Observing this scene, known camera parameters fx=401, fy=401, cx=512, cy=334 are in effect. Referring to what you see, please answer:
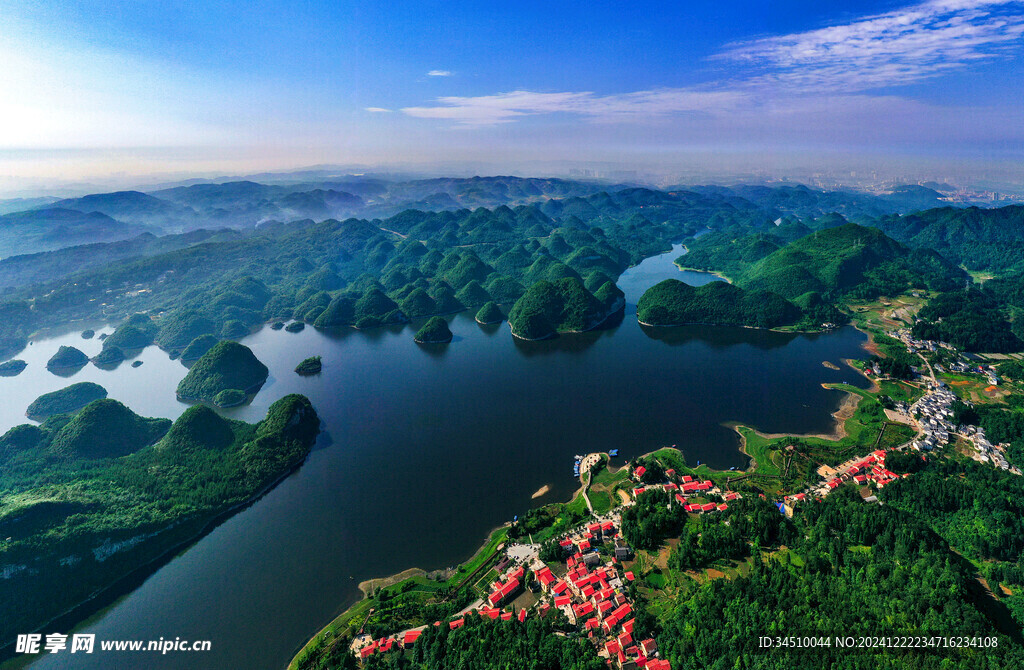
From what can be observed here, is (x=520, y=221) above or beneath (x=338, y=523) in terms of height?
above

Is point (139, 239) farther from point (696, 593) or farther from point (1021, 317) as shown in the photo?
point (1021, 317)

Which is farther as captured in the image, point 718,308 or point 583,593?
point 718,308

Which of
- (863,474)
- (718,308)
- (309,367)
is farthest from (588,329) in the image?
(309,367)

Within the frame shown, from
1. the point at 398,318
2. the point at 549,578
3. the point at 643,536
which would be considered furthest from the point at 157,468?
the point at 398,318

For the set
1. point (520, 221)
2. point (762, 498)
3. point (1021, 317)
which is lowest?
point (762, 498)

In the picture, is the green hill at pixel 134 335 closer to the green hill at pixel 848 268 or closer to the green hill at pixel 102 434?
the green hill at pixel 102 434

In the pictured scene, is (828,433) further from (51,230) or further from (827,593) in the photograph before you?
(51,230)
